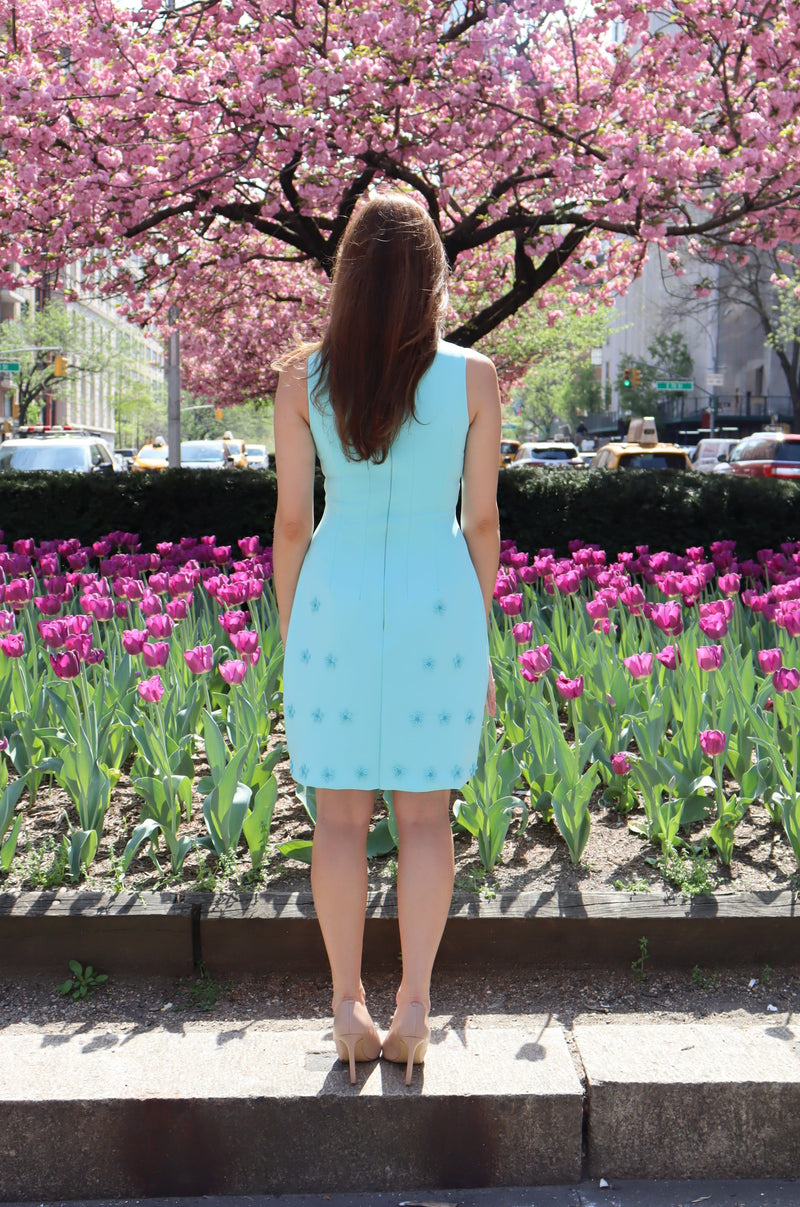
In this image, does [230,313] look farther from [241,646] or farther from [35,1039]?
[35,1039]

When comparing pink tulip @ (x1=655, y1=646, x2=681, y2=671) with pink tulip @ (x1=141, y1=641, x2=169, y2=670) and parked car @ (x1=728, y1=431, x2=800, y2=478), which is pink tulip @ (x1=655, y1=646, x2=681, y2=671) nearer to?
pink tulip @ (x1=141, y1=641, x2=169, y2=670)

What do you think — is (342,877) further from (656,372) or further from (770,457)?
(656,372)

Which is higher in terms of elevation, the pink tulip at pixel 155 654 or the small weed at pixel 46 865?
the pink tulip at pixel 155 654

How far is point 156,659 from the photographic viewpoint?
379 cm

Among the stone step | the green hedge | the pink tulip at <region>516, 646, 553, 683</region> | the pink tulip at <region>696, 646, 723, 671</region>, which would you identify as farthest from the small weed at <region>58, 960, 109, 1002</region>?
the green hedge

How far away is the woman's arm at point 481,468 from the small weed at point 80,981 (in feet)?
4.54

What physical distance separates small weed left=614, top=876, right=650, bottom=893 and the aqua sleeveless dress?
95 cm

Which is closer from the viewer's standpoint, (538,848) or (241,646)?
(538,848)

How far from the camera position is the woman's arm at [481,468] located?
8.10 ft

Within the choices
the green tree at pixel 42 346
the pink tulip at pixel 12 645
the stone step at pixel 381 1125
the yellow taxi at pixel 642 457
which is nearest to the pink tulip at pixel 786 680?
the stone step at pixel 381 1125

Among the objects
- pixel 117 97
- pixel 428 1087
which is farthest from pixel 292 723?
pixel 117 97

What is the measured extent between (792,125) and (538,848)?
7563mm

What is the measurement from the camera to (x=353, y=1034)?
2473mm

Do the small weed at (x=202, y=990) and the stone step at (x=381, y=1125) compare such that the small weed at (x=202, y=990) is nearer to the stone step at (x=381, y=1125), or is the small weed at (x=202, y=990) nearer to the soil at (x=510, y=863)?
the soil at (x=510, y=863)
